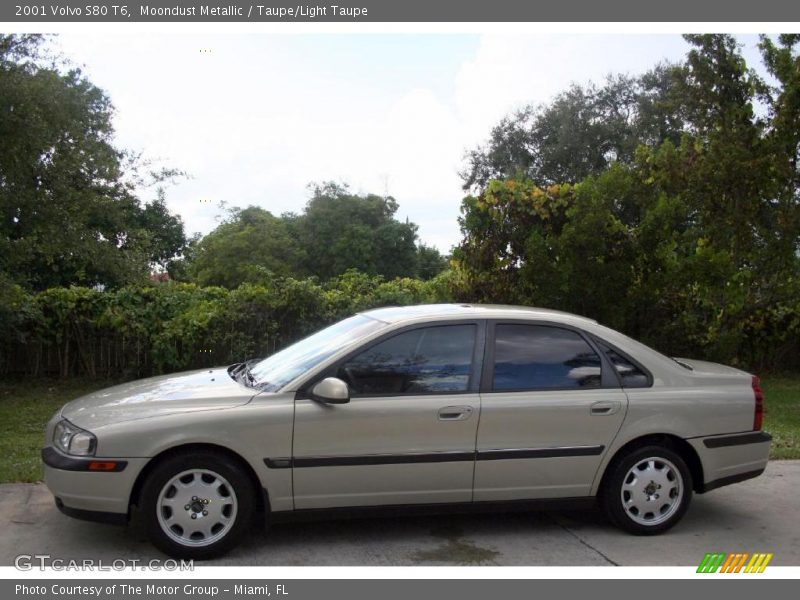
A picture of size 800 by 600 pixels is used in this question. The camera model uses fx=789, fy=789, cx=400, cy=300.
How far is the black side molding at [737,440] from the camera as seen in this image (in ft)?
17.4

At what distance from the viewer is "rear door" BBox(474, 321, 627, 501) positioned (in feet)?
16.4

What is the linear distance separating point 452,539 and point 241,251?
39.1m

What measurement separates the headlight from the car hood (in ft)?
0.14

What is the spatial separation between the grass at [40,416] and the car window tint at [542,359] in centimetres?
330

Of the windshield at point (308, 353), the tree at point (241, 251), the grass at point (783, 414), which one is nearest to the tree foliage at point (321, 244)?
the tree at point (241, 251)

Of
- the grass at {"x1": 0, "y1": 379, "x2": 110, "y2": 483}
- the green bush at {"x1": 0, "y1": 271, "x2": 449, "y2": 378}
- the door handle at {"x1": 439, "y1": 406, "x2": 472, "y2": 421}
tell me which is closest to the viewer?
the door handle at {"x1": 439, "y1": 406, "x2": 472, "y2": 421}

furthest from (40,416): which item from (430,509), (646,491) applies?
(646,491)

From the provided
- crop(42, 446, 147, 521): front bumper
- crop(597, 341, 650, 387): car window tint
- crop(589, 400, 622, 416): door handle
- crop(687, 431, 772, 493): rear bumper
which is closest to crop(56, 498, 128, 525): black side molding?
crop(42, 446, 147, 521): front bumper

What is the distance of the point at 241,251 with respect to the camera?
141 ft

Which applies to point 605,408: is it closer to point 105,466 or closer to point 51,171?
point 105,466

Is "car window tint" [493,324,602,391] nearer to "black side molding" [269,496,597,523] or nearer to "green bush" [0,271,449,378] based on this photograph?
"black side molding" [269,496,597,523]

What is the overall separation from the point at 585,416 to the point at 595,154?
34513 millimetres

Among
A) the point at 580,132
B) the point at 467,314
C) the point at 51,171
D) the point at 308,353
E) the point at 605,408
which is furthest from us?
the point at 580,132
